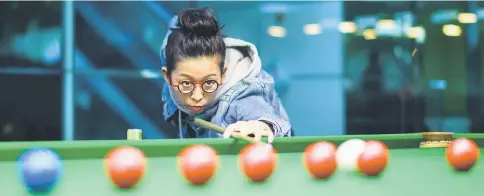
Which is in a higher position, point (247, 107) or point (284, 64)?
point (284, 64)

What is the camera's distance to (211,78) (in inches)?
109

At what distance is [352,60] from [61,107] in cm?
266

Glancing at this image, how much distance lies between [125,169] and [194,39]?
1.29 metres

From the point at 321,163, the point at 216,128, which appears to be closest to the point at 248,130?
the point at 216,128

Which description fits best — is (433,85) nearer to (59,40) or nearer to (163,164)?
(59,40)

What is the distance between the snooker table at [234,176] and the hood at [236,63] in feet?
2.74

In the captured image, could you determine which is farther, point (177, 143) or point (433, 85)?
point (433, 85)

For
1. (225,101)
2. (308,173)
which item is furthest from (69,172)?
(225,101)

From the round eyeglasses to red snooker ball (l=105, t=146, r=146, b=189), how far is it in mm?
1184

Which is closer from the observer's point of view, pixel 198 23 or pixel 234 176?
pixel 234 176

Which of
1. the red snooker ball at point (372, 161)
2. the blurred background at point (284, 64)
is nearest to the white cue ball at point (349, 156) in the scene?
the red snooker ball at point (372, 161)

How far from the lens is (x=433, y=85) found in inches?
281

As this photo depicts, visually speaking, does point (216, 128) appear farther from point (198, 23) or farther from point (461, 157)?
point (461, 157)

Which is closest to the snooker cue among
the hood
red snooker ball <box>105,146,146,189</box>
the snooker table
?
the snooker table
